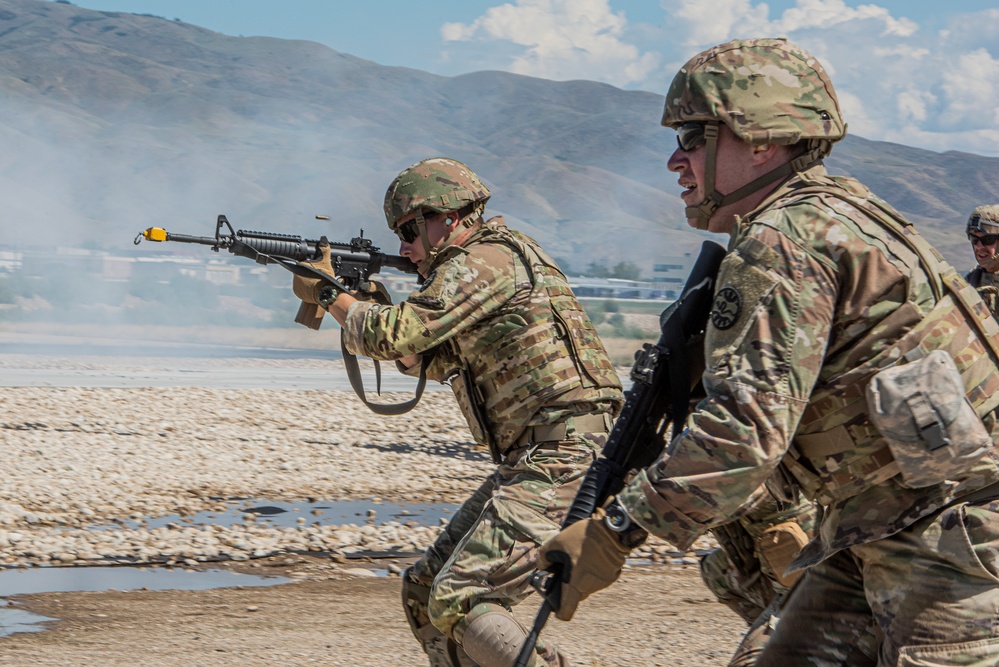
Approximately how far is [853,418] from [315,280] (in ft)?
9.20

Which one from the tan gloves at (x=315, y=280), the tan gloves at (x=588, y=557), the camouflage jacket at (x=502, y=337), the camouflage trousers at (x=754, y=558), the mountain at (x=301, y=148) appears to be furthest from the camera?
the mountain at (x=301, y=148)

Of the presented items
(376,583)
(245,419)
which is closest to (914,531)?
(376,583)

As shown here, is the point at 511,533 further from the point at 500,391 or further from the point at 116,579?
the point at 116,579

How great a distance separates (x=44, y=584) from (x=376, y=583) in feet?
5.65

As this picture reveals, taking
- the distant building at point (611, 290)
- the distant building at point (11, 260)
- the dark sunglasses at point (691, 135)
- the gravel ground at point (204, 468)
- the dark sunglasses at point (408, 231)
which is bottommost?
the distant building at point (11, 260)

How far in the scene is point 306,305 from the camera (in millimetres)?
5105

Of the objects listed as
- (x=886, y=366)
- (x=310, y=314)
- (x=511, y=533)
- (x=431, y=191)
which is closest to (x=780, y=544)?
(x=511, y=533)

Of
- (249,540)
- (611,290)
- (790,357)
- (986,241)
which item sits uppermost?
(986,241)

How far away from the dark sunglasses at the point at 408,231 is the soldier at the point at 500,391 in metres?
0.15

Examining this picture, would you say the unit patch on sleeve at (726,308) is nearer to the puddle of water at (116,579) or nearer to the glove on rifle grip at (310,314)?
the glove on rifle grip at (310,314)

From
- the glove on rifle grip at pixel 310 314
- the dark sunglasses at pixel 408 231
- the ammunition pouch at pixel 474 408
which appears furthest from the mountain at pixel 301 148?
the ammunition pouch at pixel 474 408

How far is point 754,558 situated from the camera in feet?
12.3

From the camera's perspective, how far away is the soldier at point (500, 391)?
371 centimetres

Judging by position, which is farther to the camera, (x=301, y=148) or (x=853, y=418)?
(x=301, y=148)
